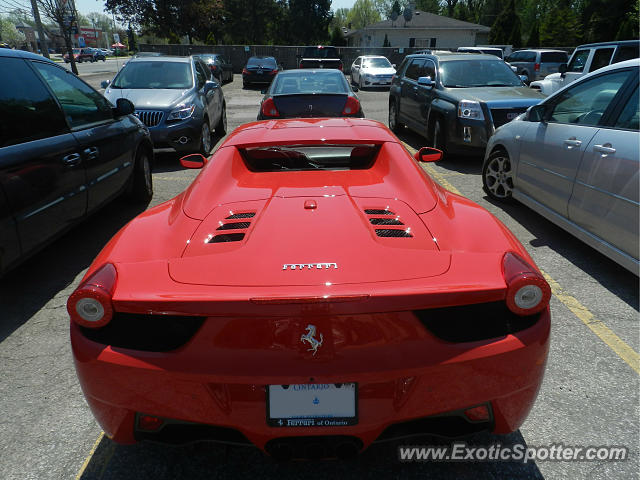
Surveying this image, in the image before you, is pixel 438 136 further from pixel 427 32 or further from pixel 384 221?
pixel 427 32

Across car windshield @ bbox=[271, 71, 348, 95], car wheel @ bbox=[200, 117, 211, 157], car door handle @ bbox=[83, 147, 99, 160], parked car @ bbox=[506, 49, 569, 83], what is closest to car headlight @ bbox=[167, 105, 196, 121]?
car wheel @ bbox=[200, 117, 211, 157]

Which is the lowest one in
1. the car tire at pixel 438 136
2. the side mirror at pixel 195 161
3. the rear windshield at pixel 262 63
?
the rear windshield at pixel 262 63

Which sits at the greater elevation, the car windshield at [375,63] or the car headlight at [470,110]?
the car headlight at [470,110]

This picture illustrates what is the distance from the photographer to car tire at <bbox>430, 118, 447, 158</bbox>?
8.07m

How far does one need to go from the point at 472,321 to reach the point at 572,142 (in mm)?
3331

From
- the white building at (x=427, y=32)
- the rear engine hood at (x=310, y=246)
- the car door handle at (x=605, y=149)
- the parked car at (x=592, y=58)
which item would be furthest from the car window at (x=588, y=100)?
the white building at (x=427, y=32)

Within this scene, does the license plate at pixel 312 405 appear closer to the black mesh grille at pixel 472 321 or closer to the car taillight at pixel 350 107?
the black mesh grille at pixel 472 321

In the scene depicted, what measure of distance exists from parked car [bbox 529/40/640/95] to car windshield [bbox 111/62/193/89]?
779 cm

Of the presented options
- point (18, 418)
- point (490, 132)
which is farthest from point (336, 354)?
point (490, 132)

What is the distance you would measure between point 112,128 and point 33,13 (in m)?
22.3

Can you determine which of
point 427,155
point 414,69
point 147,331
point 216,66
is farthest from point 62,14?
point 147,331

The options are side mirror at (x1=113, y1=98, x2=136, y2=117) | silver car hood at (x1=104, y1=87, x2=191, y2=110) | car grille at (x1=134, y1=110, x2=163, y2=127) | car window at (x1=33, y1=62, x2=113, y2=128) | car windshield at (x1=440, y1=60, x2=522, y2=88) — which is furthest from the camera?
car windshield at (x1=440, y1=60, x2=522, y2=88)

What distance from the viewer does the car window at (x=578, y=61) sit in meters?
11.9

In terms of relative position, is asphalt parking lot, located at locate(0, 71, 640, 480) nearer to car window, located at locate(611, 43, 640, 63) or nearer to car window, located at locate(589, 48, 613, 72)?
car window, located at locate(611, 43, 640, 63)
